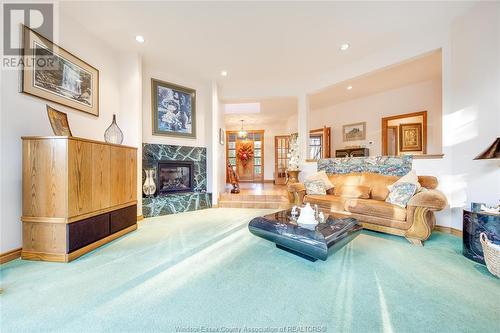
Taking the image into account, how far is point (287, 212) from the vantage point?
8.82 feet

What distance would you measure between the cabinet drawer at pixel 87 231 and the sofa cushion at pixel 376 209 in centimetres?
342

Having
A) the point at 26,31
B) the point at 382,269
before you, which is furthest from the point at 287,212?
the point at 26,31

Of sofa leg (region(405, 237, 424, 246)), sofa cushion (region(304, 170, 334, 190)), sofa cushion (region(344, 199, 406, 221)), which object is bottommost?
sofa leg (region(405, 237, 424, 246))

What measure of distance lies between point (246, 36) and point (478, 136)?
11.5 feet

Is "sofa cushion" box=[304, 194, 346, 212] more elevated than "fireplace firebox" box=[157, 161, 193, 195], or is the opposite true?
"fireplace firebox" box=[157, 161, 193, 195]

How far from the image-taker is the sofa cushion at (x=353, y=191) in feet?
10.9

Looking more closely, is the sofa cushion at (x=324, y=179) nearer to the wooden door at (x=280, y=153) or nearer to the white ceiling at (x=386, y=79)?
the white ceiling at (x=386, y=79)

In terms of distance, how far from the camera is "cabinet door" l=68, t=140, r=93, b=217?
2053 millimetres

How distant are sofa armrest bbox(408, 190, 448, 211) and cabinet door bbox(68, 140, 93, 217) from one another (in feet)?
12.9

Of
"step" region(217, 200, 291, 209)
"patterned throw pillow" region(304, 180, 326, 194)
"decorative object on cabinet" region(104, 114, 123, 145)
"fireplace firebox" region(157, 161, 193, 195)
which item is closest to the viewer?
"decorative object on cabinet" region(104, 114, 123, 145)

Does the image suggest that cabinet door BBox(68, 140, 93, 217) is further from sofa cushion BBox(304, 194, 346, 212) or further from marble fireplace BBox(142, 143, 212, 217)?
sofa cushion BBox(304, 194, 346, 212)

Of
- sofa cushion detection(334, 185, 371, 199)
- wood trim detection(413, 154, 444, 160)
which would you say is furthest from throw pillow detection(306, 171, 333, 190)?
wood trim detection(413, 154, 444, 160)

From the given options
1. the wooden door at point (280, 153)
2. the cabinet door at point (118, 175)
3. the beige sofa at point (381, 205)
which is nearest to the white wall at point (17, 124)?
the cabinet door at point (118, 175)

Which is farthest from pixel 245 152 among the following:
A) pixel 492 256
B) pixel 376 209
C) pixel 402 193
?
pixel 492 256
